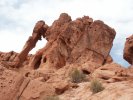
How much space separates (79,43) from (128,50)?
997cm

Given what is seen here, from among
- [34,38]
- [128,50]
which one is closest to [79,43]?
[34,38]

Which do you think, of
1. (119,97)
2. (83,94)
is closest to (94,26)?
(83,94)

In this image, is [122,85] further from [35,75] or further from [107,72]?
[35,75]

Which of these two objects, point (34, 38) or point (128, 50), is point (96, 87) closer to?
point (128, 50)

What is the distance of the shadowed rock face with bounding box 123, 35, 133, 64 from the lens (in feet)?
110

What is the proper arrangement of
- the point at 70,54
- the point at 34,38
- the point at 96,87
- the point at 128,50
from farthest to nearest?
the point at 34,38 < the point at 70,54 < the point at 128,50 < the point at 96,87

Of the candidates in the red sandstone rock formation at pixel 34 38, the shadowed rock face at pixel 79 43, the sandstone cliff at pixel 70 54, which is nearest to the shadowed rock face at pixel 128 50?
the sandstone cliff at pixel 70 54

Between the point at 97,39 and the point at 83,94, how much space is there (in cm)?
2236

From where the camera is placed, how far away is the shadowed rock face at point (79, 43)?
41688 mm

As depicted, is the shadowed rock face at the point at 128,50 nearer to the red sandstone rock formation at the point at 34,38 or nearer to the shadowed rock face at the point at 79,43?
the shadowed rock face at the point at 79,43

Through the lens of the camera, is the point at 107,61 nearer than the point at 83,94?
No

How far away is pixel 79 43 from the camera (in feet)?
141

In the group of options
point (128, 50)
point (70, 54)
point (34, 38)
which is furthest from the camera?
point (34, 38)

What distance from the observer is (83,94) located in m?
21.7
